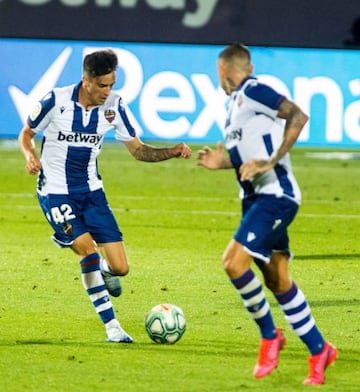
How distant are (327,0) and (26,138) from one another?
37.6 ft

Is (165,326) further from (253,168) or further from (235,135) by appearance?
(253,168)

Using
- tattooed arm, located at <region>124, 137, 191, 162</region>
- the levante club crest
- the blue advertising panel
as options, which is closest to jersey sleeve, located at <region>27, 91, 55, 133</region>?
the levante club crest

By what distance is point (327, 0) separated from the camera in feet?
67.5

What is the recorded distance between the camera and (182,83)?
2131cm

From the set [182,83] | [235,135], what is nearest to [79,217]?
[235,135]

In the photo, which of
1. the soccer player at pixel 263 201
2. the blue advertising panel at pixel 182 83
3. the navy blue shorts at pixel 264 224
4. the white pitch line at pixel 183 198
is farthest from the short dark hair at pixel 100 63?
the blue advertising panel at pixel 182 83

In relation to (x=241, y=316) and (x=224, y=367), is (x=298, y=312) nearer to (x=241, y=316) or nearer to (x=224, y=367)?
(x=224, y=367)

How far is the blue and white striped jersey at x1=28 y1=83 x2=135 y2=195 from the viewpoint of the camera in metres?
9.77

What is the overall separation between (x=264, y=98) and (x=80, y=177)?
6.49 ft

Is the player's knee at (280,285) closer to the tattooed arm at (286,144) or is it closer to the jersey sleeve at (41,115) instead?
the tattooed arm at (286,144)

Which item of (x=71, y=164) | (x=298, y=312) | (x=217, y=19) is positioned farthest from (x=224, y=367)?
(x=217, y=19)

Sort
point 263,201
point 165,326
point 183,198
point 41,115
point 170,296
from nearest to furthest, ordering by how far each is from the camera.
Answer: point 263,201
point 165,326
point 41,115
point 170,296
point 183,198

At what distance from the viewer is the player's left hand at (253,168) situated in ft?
26.5

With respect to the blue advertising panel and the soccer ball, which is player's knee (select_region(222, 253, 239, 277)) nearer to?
the soccer ball
